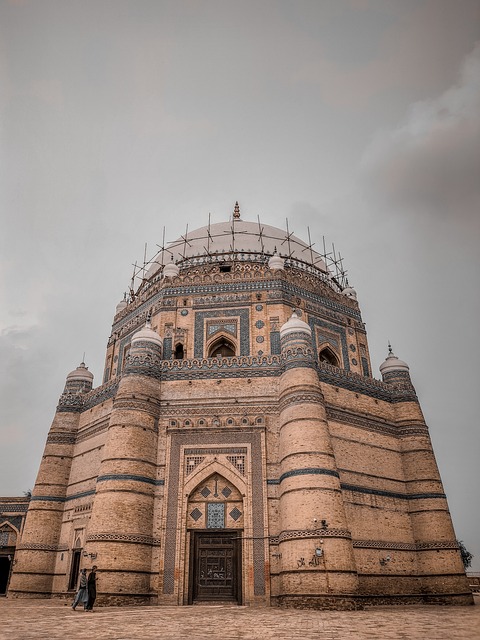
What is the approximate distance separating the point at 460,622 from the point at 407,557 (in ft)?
20.6

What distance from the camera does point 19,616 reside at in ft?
29.7

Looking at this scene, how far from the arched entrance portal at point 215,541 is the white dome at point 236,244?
951 cm

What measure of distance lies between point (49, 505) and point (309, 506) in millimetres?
8555

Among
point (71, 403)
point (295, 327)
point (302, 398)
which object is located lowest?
point (302, 398)

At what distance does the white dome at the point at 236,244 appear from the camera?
66.7ft

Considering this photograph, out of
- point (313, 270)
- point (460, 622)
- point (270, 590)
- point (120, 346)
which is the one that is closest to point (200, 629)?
point (460, 622)

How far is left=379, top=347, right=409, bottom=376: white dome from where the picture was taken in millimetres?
16953

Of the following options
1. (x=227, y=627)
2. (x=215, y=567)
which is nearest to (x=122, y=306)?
(x=215, y=567)

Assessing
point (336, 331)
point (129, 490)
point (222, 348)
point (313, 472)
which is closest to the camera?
point (313, 472)

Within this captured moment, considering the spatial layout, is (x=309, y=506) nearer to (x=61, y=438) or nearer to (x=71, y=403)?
(x=61, y=438)

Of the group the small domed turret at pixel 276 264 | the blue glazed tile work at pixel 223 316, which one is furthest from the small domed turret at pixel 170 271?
the small domed turret at pixel 276 264

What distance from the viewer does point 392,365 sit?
1705 cm

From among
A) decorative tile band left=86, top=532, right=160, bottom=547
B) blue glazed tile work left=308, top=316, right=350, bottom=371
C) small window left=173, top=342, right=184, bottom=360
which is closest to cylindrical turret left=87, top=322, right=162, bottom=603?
decorative tile band left=86, top=532, right=160, bottom=547

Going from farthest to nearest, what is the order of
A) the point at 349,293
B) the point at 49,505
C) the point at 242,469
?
the point at 349,293
the point at 49,505
the point at 242,469
